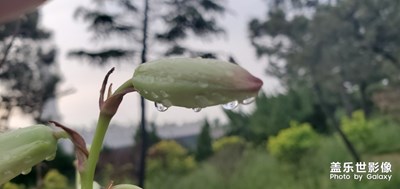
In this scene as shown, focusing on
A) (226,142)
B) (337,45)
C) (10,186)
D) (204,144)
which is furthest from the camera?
(204,144)

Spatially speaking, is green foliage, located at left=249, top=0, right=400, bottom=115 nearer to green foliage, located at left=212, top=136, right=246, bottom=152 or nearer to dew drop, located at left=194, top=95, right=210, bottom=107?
green foliage, located at left=212, top=136, right=246, bottom=152

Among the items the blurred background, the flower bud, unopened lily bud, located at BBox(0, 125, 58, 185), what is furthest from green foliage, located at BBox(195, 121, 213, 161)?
the flower bud

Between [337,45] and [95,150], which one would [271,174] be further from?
[95,150]

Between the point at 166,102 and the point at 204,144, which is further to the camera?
the point at 204,144

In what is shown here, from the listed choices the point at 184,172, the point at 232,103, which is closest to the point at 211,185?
the point at 184,172

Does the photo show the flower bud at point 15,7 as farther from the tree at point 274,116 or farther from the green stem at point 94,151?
the tree at point 274,116

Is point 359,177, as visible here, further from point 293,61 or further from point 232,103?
point 232,103

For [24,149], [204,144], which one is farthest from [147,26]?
[24,149]
